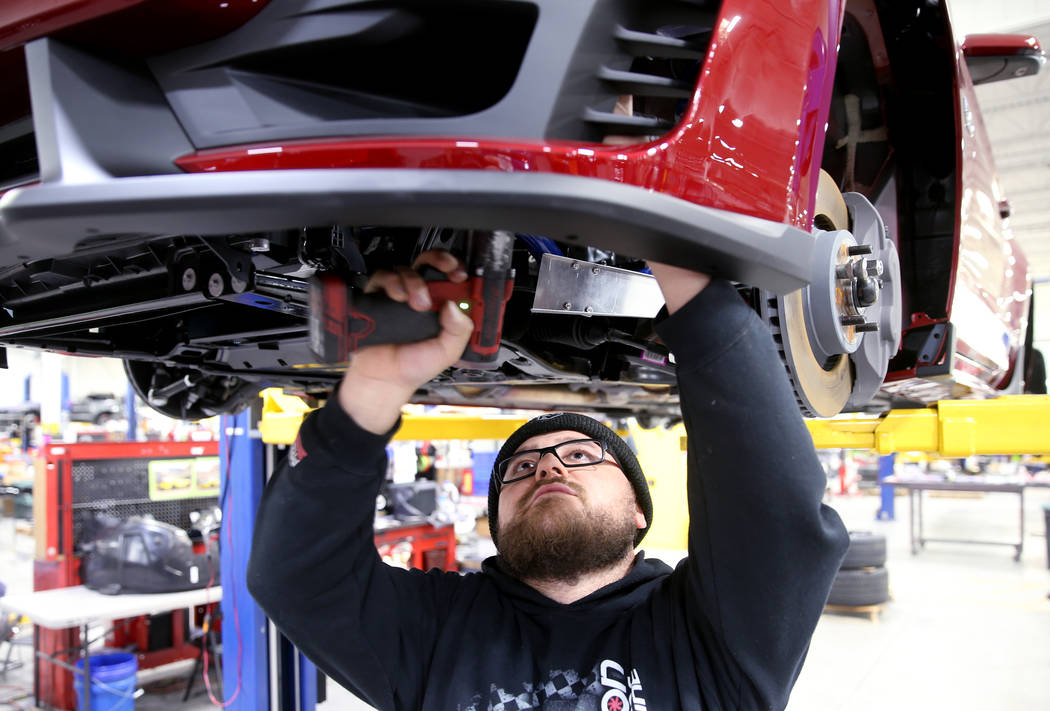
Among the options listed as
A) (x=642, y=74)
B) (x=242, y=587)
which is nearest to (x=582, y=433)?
(x=642, y=74)

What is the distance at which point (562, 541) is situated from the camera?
1.34 meters

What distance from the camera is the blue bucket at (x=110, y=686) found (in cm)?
362

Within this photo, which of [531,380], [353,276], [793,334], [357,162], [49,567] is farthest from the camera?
[49,567]

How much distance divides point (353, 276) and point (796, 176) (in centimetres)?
59

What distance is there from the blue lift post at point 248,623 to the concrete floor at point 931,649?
100 centimetres

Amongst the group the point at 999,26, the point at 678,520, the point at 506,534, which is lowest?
the point at 678,520

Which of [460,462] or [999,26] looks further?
[460,462]

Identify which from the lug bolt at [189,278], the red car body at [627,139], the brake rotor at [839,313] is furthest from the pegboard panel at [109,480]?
the brake rotor at [839,313]

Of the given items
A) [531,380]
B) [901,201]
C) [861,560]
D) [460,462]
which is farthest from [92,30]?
[460,462]

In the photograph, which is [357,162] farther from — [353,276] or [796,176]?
[796,176]

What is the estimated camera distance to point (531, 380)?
6.73 ft

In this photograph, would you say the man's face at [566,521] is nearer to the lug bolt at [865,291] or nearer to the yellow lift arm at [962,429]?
the lug bolt at [865,291]

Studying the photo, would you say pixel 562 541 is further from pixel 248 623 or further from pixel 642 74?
pixel 248 623

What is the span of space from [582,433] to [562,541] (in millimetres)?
252
